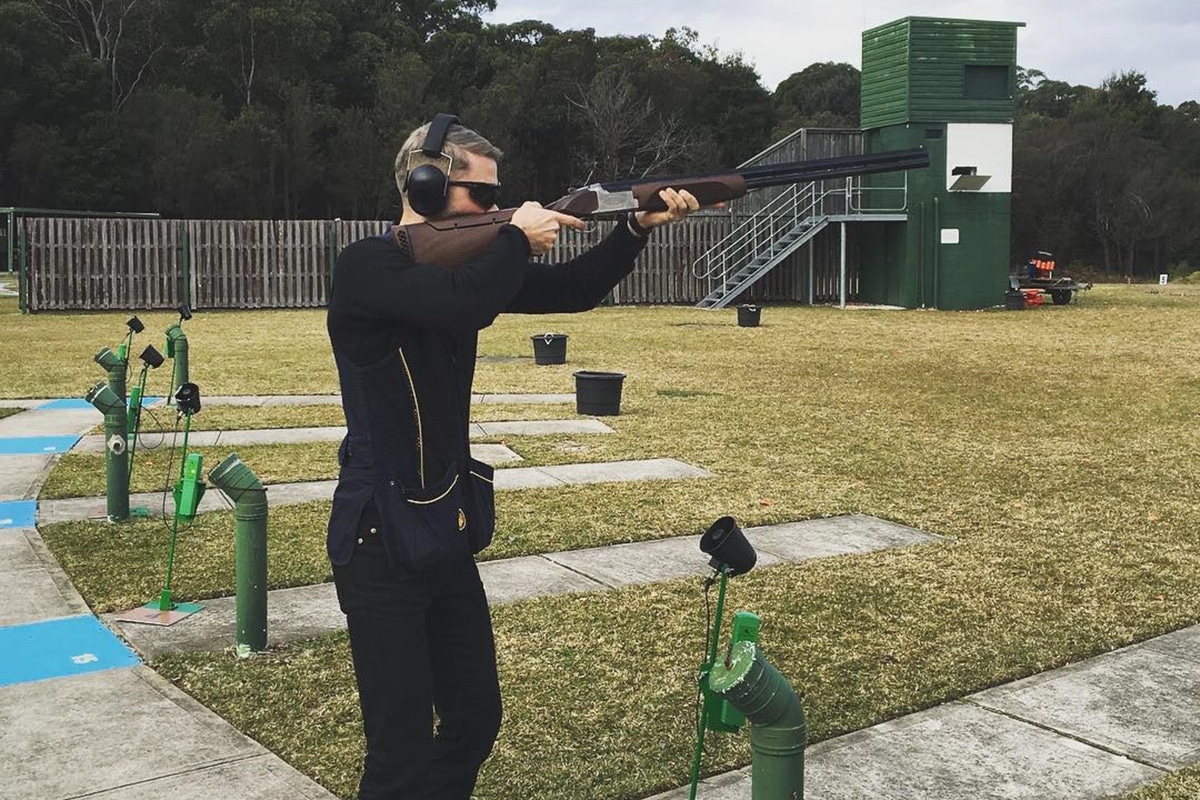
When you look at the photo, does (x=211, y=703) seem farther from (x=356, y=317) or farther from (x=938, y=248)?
(x=938, y=248)

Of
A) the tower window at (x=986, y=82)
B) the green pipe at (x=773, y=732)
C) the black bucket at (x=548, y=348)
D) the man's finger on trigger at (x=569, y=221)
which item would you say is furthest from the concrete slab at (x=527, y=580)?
the tower window at (x=986, y=82)

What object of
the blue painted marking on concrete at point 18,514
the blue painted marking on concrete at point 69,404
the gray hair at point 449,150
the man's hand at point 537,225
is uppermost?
the gray hair at point 449,150

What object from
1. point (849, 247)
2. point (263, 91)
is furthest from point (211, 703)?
point (263, 91)

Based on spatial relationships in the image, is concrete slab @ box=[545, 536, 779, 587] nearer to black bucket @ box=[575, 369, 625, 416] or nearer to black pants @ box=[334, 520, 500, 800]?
black pants @ box=[334, 520, 500, 800]

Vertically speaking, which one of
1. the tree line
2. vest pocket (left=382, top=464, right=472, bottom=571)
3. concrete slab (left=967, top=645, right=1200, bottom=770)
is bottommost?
concrete slab (left=967, top=645, right=1200, bottom=770)

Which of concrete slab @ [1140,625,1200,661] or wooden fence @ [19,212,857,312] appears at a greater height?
wooden fence @ [19,212,857,312]

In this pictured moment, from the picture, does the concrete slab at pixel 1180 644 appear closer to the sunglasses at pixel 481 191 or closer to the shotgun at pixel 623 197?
the shotgun at pixel 623 197

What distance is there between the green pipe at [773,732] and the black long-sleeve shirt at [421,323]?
94 cm

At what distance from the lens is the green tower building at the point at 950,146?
31.1 meters

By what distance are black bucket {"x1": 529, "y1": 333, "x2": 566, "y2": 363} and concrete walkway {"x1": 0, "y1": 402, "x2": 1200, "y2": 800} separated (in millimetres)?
11200

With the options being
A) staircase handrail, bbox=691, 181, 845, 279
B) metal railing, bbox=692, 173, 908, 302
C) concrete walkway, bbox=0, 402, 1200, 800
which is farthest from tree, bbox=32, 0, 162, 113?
concrete walkway, bbox=0, 402, 1200, 800

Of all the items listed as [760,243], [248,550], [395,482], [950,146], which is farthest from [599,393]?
[950,146]

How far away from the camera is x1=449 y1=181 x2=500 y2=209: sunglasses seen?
3.15 m

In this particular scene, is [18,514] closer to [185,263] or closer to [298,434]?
[298,434]
